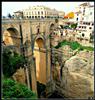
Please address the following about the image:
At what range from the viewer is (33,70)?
11312 mm

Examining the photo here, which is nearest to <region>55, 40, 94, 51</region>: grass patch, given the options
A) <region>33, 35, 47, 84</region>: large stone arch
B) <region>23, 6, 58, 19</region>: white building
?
<region>33, 35, 47, 84</region>: large stone arch

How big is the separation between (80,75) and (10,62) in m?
4.84

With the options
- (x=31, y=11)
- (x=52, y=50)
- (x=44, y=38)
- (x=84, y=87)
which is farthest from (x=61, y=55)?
(x=31, y=11)

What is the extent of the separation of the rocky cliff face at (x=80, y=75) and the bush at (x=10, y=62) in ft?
12.6

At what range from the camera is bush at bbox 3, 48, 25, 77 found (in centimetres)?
873

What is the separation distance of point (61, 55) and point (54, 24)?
118 inches

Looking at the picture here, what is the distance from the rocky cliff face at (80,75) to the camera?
11.6m

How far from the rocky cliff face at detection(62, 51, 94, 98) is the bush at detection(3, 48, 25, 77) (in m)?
3.83

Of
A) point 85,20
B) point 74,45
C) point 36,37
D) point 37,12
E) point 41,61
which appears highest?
point 37,12

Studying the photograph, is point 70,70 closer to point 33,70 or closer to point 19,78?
point 33,70

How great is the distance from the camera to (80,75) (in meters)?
11.9

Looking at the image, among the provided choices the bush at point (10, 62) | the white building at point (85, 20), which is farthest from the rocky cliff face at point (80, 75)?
the bush at point (10, 62)

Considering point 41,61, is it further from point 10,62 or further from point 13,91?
point 13,91

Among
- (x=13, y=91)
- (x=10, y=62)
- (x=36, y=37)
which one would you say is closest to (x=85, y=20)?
(x=36, y=37)
